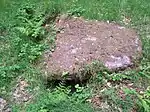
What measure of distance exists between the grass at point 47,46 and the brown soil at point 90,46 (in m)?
0.21

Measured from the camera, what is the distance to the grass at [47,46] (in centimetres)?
530

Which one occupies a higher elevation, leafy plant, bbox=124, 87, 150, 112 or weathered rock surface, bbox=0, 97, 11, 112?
leafy plant, bbox=124, 87, 150, 112

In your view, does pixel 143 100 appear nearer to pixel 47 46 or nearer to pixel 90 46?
pixel 90 46

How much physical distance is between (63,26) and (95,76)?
1572 mm

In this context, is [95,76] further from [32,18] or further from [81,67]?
[32,18]

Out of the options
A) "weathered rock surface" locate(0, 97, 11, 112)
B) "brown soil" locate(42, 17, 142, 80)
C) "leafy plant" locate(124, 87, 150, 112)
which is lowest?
"weathered rock surface" locate(0, 97, 11, 112)

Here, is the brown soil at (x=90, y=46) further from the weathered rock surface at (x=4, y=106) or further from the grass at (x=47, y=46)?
the weathered rock surface at (x=4, y=106)

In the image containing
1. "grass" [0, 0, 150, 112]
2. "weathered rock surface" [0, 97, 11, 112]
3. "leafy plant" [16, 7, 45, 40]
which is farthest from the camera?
"leafy plant" [16, 7, 45, 40]

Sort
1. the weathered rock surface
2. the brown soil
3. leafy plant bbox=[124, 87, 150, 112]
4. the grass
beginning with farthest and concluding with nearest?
the brown soil, the weathered rock surface, the grass, leafy plant bbox=[124, 87, 150, 112]

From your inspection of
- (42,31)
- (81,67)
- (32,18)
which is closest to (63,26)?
(42,31)

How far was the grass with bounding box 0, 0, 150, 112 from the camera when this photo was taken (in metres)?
5.30

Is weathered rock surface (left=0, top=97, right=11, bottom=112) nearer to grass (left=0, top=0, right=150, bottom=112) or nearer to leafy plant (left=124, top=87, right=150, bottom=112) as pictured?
grass (left=0, top=0, right=150, bottom=112)

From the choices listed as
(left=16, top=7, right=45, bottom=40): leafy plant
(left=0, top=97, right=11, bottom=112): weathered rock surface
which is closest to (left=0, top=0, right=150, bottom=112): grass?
(left=16, top=7, right=45, bottom=40): leafy plant

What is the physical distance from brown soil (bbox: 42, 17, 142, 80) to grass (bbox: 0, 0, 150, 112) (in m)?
0.21
